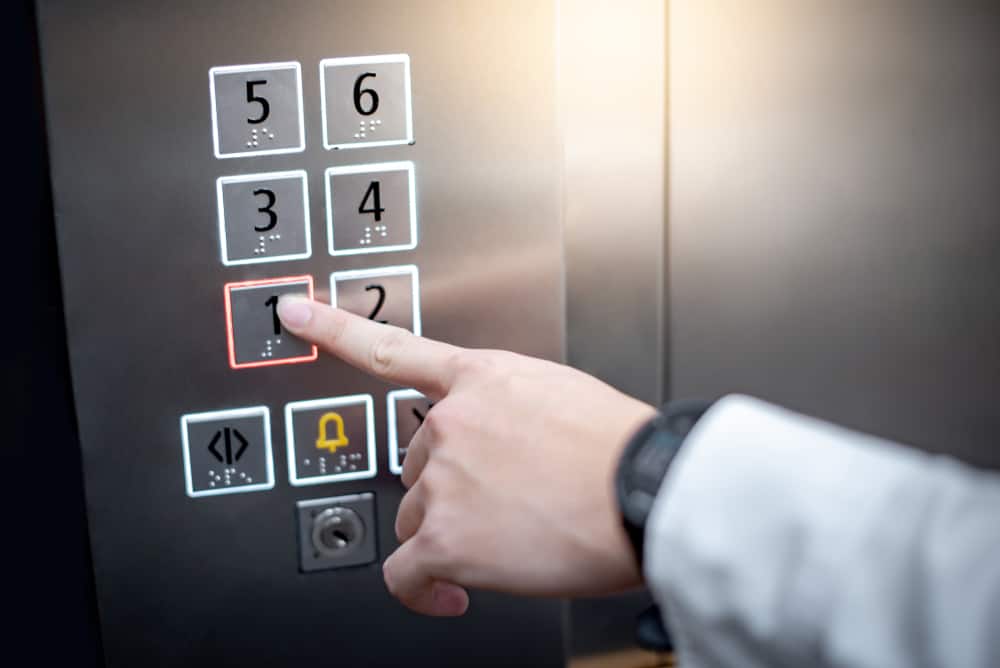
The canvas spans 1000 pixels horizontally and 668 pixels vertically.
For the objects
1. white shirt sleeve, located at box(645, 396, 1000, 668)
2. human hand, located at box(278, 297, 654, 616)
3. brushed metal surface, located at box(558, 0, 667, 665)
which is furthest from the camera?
brushed metal surface, located at box(558, 0, 667, 665)

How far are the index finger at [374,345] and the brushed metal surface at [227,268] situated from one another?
19mm

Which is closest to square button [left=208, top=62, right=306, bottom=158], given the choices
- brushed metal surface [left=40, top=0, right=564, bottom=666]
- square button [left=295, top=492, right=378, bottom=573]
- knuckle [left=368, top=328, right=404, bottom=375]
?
brushed metal surface [left=40, top=0, right=564, bottom=666]

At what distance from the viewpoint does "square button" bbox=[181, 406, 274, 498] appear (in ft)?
2.28

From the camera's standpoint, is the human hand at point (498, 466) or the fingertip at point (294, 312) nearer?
the human hand at point (498, 466)

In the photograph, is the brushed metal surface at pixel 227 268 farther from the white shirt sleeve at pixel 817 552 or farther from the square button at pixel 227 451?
the white shirt sleeve at pixel 817 552

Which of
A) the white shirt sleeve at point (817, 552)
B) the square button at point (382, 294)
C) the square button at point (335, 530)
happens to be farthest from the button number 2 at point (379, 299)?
the white shirt sleeve at point (817, 552)

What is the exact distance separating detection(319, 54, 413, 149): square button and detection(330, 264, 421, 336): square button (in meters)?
0.08

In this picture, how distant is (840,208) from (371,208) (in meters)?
0.35

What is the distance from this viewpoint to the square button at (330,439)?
714mm

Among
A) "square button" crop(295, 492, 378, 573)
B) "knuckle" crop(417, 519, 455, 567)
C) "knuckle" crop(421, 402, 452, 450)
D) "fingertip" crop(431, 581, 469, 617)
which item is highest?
"knuckle" crop(421, 402, 452, 450)

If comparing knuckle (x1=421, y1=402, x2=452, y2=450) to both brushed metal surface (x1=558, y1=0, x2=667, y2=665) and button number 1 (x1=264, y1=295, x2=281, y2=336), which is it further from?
brushed metal surface (x1=558, y1=0, x2=667, y2=665)

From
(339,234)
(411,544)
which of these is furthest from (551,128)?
(411,544)

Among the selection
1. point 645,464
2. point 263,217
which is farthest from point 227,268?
point 645,464

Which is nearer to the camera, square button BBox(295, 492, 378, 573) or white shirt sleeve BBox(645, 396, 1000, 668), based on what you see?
white shirt sleeve BBox(645, 396, 1000, 668)
